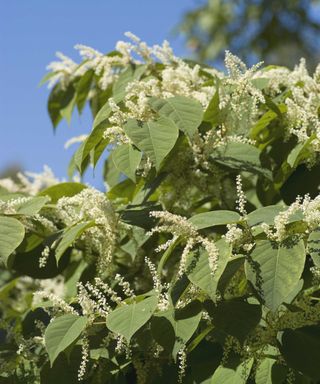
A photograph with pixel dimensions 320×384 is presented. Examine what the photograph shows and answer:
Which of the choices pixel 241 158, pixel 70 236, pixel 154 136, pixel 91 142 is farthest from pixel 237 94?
pixel 70 236

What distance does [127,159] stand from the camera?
241 centimetres

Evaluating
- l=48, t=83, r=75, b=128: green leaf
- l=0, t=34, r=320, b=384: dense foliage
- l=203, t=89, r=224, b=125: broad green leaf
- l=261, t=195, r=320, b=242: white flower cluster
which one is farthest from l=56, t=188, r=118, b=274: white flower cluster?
l=48, t=83, r=75, b=128: green leaf

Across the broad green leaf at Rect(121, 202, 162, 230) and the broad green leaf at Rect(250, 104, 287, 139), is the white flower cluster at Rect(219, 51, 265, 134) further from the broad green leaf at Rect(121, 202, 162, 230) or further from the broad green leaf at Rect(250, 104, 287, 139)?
the broad green leaf at Rect(121, 202, 162, 230)

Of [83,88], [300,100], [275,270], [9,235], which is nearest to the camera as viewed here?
[275,270]

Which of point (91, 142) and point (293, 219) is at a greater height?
point (91, 142)

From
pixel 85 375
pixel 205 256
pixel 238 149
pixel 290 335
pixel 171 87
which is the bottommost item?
pixel 85 375

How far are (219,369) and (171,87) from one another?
1223mm

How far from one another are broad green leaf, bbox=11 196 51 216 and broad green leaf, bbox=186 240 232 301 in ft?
2.42

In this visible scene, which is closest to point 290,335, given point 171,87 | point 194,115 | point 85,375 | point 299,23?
point 85,375

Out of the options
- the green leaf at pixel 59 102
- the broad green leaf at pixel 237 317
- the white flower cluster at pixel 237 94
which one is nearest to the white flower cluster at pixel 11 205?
the white flower cluster at pixel 237 94

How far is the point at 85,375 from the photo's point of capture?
2.32 metres

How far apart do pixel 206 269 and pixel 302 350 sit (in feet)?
1.15

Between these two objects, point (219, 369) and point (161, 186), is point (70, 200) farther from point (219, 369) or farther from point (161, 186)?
point (219, 369)

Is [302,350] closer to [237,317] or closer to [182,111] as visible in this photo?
[237,317]
